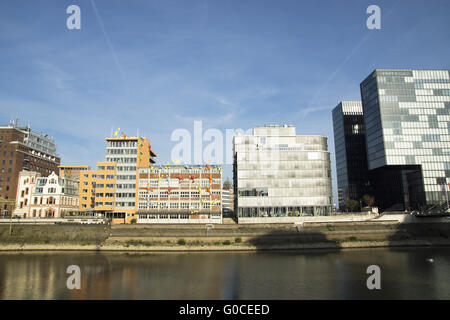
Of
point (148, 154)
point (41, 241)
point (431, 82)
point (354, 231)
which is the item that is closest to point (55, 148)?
point (148, 154)

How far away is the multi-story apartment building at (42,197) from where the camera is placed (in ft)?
373

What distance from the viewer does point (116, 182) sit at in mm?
115000

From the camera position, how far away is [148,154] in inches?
5103

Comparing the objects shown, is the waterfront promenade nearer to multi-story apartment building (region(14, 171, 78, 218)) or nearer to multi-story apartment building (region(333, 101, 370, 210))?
multi-story apartment building (region(14, 171, 78, 218))

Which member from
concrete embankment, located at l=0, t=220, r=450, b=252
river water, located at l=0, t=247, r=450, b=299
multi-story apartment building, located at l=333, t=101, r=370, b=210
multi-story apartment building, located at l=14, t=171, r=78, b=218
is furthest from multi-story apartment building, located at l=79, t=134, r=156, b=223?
multi-story apartment building, located at l=333, t=101, r=370, b=210

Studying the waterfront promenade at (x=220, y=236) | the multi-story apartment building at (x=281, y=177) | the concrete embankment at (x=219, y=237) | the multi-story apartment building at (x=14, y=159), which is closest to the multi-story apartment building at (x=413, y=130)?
the waterfront promenade at (x=220, y=236)

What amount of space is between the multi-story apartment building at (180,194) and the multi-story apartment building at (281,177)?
32.5 feet

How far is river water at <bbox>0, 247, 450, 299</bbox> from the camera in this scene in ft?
145

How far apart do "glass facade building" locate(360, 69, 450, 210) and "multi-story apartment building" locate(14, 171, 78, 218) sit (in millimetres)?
129371

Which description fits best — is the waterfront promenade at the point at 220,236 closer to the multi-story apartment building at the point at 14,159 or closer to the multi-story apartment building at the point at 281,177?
the multi-story apartment building at the point at 281,177

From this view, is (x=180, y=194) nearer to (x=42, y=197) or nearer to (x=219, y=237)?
(x=219, y=237)

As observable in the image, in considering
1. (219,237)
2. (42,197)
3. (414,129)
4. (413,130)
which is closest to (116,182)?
(42,197)
